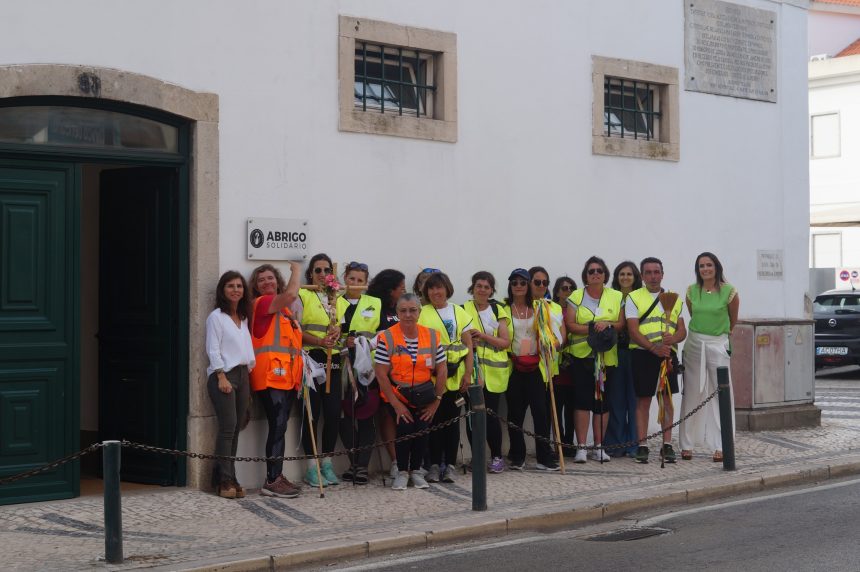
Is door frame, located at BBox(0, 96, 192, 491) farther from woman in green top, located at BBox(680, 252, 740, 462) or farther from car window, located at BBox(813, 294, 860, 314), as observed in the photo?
car window, located at BBox(813, 294, 860, 314)

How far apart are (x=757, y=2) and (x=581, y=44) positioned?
9.16 ft

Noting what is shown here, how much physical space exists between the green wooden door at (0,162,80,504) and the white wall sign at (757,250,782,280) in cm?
817

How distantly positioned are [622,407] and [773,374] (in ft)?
9.31

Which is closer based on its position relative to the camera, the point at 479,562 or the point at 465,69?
the point at 479,562

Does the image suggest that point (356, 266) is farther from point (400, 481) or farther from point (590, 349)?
point (590, 349)

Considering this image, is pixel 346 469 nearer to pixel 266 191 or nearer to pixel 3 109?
pixel 266 191

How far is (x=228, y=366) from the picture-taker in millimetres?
10094

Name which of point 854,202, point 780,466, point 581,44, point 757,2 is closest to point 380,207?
point 581,44

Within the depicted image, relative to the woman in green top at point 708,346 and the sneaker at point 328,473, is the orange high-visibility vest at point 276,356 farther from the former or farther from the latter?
the woman in green top at point 708,346

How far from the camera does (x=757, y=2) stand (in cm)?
1484

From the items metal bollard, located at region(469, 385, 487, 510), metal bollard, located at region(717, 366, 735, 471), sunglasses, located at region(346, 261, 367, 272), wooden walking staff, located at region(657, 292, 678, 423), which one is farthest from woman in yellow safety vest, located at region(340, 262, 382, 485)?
metal bollard, located at region(717, 366, 735, 471)

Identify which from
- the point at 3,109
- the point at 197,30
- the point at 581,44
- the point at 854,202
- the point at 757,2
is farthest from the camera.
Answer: the point at 854,202

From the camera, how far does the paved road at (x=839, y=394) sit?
16.2 meters

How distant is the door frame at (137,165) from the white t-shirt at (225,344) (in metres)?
0.41
